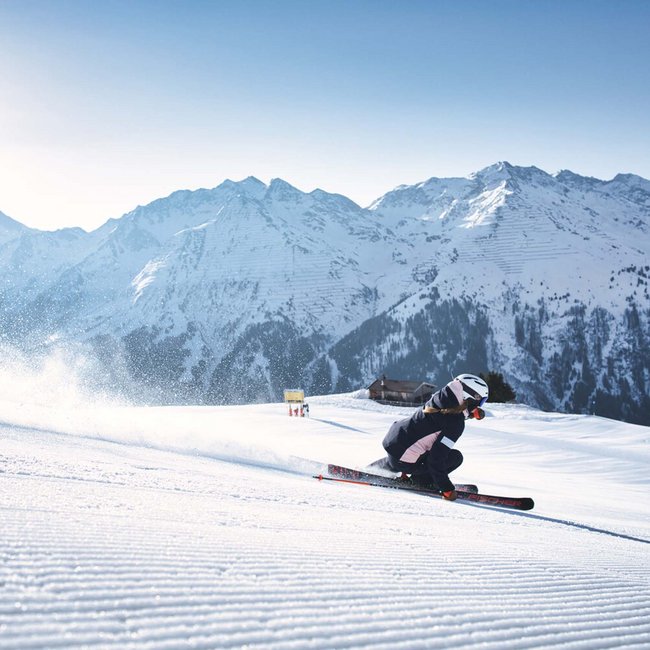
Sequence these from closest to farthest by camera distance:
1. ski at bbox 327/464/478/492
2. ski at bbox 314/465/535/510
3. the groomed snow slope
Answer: the groomed snow slope → ski at bbox 314/465/535/510 → ski at bbox 327/464/478/492

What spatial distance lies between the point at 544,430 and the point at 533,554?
76.6 ft

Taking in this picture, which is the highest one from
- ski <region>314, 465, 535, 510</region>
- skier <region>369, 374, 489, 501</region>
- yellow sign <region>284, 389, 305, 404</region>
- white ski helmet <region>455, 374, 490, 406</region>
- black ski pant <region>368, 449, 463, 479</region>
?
white ski helmet <region>455, 374, 490, 406</region>

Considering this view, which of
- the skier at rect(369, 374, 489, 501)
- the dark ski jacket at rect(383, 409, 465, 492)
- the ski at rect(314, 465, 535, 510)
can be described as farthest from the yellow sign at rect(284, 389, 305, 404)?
the skier at rect(369, 374, 489, 501)

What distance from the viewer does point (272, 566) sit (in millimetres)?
2311

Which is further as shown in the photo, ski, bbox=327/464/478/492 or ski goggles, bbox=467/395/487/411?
ski, bbox=327/464/478/492

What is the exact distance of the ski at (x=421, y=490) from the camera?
7887 mm

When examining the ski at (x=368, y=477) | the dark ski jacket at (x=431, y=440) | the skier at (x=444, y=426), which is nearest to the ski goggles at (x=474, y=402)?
the skier at (x=444, y=426)

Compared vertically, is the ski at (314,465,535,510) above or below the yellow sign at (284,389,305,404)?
above

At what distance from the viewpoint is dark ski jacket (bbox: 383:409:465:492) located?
784 cm

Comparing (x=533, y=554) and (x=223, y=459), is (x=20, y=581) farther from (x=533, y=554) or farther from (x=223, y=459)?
(x=223, y=459)

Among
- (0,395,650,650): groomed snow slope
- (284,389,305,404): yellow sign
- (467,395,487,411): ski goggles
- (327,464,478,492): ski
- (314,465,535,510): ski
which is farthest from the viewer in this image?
(284,389,305,404): yellow sign

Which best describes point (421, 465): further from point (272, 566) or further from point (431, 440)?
point (272, 566)

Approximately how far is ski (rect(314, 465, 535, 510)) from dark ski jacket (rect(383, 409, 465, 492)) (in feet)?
1.30

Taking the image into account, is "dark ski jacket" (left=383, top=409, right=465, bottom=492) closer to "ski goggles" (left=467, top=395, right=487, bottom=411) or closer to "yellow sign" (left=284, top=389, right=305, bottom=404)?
"ski goggles" (left=467, top=395, right=487, bottom=411)
